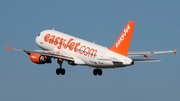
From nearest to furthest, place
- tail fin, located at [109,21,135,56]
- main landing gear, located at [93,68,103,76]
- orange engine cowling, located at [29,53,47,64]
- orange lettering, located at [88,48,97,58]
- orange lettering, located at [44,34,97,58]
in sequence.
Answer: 1. tail fin, located at [109,21,135,56]
2. orange lettering, located at [88,48,97,58]
3. orange lettering, located at [44,34,97,58]
4. orange engine cowling, located at [29,53,47,64]
5. main landing gear, located at [93,68,103,76]

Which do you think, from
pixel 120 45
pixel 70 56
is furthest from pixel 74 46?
pixel 120 45

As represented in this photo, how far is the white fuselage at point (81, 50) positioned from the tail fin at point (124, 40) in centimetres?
79

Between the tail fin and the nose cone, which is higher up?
the tail fin

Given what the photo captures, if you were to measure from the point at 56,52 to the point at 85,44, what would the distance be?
22.2ft

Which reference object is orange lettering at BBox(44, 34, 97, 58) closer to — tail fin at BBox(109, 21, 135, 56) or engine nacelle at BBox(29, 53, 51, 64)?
engine nacelle at BBox(29, 53, 51, 64)

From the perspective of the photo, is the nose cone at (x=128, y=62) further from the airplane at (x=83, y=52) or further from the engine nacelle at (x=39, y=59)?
the engine nacelle at (x=39, y=59)

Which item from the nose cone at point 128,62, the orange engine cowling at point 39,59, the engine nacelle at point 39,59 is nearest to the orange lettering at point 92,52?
the nose cone at point 128,62

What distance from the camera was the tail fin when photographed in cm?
12175

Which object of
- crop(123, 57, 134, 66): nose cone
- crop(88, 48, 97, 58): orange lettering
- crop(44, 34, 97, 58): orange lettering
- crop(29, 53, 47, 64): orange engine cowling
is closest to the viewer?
crop(123, 57, 134, 66): nose cone

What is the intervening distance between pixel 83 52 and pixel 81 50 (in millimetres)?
762

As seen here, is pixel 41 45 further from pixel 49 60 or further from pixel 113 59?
pixel 113 59

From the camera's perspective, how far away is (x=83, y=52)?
128000 mm

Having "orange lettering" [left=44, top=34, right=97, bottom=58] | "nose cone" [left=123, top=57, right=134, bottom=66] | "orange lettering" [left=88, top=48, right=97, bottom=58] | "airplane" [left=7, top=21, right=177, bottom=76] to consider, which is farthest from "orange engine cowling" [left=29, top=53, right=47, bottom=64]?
"nose cone" [left=123, top=57, right=134, bottom=66]

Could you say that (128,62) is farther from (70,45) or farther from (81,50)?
(70,45)
